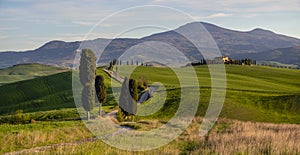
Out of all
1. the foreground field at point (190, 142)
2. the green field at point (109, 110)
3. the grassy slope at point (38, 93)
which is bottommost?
the grassy slope at point (38, 93)

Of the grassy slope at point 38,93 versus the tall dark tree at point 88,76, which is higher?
the tall dark tree at point 88,76

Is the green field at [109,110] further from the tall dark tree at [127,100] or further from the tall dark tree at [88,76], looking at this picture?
the tall dark tree at [88,76]

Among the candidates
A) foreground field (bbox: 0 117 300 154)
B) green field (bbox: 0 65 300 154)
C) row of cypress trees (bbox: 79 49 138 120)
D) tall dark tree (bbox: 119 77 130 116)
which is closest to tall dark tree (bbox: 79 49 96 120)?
row of cypress trees (bbox: 79 49 138 120)

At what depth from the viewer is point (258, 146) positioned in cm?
1473

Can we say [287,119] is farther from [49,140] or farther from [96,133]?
[49,140]

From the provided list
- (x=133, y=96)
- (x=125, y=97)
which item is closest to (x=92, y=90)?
(x=125, y=97)

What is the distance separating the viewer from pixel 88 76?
48688 mm

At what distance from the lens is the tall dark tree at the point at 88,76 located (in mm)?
47250

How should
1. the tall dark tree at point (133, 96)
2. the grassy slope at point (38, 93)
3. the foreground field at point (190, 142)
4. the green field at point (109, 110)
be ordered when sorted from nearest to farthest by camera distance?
the foreground field at point (190, 142) < the green field at point (109, 110) < the tall dark tree at point (133, 96) < the grassy slope at point (38, 93)

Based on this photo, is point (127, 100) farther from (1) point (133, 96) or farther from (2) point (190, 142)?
(2) point (190, 142)

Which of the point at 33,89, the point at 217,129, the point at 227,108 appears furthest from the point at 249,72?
the point at 217,129

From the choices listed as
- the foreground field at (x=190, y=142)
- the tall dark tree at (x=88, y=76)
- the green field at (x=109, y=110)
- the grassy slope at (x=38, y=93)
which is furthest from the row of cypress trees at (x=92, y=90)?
the grassy slope at (x=38, y=93)

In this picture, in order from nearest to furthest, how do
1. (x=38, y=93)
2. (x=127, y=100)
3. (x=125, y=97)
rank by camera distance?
(x=125, y=97)
(x=127, y=100)
(x=38, y=93)

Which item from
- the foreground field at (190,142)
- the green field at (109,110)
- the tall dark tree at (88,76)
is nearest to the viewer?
the foreground field at (190,142)
